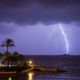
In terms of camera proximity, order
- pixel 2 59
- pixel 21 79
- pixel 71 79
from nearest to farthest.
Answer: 1. pixel 21 79
2. pixel 71 79
3. pixel 2 59

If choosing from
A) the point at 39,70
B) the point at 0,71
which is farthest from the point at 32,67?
the point at 0,71

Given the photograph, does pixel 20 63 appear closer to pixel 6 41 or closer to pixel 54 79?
pixel 6 41

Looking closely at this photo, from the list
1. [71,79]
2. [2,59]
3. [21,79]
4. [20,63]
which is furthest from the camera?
[20,63]

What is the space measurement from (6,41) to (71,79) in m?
42.0

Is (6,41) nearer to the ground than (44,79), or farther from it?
farther from it

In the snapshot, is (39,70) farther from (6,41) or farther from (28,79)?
(28,79)

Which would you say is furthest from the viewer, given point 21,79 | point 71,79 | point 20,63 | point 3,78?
point 20,63

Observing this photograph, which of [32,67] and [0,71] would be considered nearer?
[0,71]

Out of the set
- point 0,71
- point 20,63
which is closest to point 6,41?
point 20,63

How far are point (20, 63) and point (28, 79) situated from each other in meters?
54.6

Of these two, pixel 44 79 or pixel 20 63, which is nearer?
pixel 44 79

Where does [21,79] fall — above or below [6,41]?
below

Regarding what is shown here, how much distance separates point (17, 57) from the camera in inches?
6137

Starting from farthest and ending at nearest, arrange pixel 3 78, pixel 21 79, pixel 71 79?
pixel 71 79 < pixel 21 79 < pixel 3 78
